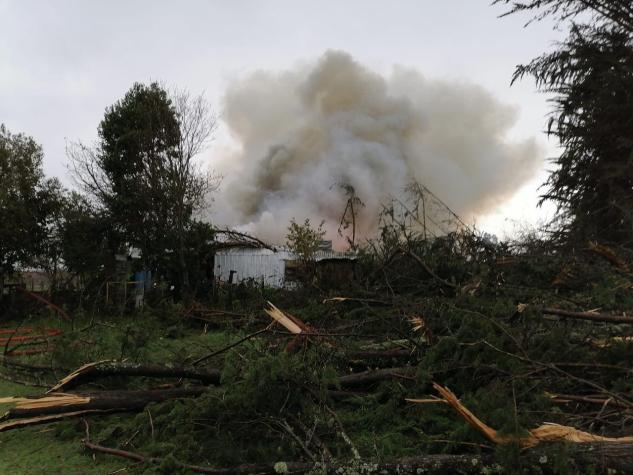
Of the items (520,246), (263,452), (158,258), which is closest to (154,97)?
(158,258)

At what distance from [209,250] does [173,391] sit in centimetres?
1275

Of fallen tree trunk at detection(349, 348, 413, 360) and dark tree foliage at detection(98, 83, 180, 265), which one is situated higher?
dark tree foliage at detection(98, 83, 180, 265)

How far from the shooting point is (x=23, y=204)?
15266mm

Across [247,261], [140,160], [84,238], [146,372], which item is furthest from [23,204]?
[146,372]

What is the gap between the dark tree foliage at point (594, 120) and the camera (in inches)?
489

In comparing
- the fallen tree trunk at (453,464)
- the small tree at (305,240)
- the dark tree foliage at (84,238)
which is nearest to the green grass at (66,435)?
the fallen tree trunk at (453,464)

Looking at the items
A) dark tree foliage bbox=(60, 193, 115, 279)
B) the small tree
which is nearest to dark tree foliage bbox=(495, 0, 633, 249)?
the small tree

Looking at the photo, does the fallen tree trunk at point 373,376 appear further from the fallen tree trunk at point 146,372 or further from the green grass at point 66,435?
the green grass at point 66,435

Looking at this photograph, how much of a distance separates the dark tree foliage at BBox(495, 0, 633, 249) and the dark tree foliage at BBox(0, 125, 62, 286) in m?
15.2

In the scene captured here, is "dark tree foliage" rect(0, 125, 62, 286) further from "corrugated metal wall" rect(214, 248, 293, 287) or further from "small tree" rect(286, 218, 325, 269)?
"small tree" rect(286, 218, 325, 269)

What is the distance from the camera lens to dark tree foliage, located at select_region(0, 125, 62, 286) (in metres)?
14.9

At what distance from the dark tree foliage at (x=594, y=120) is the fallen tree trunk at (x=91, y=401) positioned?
410 inches

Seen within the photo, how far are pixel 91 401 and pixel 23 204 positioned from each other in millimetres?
13849

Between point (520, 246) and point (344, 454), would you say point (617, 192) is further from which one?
point (344, 454)
